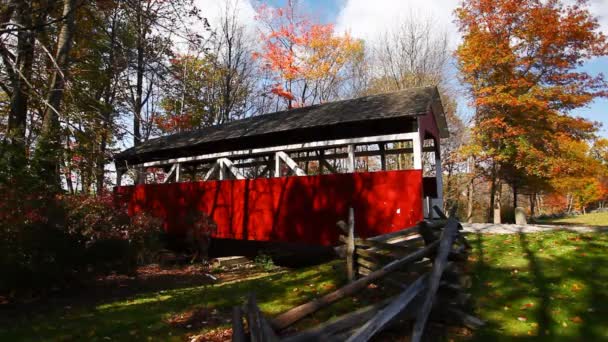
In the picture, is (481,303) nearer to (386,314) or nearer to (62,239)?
(386,314)

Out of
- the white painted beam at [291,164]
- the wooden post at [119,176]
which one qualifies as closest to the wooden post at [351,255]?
the white painted beam at [291,164]

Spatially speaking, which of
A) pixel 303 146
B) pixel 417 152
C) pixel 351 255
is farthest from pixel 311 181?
pixel 351 255

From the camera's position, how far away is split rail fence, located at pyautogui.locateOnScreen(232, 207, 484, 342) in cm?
285

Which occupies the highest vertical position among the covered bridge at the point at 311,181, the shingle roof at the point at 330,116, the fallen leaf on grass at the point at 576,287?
the shingle roof at the point at 330,116

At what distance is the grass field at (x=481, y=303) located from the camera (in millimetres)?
4348

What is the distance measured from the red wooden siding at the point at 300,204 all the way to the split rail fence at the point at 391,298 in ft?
6.20

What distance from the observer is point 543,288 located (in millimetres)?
5203

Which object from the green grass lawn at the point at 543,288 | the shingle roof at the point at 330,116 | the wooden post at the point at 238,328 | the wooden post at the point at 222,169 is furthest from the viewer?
the wooden post at the point at 222,169

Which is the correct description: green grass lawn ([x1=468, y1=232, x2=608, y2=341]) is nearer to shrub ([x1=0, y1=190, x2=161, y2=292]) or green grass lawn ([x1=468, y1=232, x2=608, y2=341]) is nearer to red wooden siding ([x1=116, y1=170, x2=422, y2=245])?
red wooden siding ([x1=116, y1=170, x2=422, y2=245])

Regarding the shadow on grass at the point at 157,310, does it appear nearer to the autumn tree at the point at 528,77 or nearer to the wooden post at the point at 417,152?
the wooden post at the point at 417,152

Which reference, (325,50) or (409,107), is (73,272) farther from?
(325,50)

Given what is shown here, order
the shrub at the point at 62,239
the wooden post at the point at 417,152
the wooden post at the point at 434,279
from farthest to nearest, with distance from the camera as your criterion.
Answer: the wooden post at the point at 417,152 → the shrub at the point at 62,239 → the wooden post at the point at 434,279

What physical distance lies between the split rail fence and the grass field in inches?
16.8

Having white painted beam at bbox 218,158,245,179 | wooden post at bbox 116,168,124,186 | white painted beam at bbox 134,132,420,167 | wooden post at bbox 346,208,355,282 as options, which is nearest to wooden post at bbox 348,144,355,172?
white painted beam at bbox 134,132,420,167
